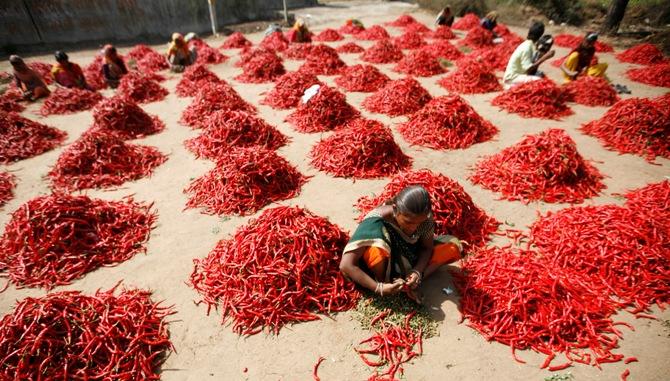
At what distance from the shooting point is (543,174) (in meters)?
5.70

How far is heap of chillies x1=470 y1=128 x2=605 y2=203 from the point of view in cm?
557

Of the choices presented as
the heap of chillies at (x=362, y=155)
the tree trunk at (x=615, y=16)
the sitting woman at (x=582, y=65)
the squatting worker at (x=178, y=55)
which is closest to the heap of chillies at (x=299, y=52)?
the squatting worker at (x=178, y=55)

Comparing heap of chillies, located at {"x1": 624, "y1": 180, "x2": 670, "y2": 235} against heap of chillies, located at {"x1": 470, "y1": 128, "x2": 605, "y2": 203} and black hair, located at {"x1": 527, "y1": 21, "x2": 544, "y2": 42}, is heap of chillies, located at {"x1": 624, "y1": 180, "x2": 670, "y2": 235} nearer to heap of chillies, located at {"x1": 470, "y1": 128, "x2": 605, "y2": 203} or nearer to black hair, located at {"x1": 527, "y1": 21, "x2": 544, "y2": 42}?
heap of chillies, located at {"x1": 470, "y1": 128, "x2": 605, "y2": 203}

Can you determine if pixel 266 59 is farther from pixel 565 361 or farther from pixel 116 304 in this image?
pixel 565 361

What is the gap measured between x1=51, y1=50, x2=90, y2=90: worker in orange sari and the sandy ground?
1.91 m

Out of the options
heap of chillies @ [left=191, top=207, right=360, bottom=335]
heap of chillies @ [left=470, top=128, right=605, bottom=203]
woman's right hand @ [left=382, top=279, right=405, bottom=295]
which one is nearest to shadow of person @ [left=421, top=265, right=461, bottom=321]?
woman's right hand @ [left=382, top=279, right=405, bottom=295]

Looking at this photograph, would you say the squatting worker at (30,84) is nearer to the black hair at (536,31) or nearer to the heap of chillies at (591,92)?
the black hair at (536,31)

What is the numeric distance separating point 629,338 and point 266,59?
12.1 metres

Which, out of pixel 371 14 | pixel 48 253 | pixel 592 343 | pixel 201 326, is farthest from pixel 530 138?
pixel 371 14

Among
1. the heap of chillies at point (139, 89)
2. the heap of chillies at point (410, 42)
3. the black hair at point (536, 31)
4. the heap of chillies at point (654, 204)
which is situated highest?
the black hair at point (536, 31)

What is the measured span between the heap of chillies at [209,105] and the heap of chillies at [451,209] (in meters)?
5.51

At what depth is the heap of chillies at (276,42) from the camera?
639 inches

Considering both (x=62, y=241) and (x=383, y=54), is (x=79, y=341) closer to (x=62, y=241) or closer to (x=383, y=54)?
(x=62, y=241)

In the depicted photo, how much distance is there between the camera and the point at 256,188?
18.8ft
